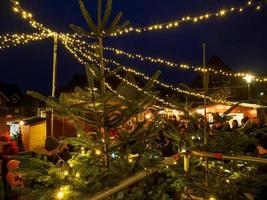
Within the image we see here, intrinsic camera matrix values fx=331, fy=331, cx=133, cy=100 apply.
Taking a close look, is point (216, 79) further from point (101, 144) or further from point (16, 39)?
Answer: point (101, 144)

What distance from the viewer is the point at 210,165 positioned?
197 inches

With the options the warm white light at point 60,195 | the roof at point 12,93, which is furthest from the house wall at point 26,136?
the roof at point 12,93

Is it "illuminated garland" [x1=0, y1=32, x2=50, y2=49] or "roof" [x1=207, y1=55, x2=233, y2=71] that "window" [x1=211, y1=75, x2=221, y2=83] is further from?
"illuminated garland" [x1=0, y1=32, x2=50, y2=49]

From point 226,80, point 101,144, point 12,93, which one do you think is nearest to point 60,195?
point 101,144

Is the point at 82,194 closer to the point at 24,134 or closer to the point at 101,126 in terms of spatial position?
the point at 101,126

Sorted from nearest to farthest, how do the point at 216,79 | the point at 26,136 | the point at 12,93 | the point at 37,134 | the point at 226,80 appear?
the point at 26,136, the point at 37,134, the point at 226,80, the point at 216,79, the point at 12,93

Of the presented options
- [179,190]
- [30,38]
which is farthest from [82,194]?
[30,38]

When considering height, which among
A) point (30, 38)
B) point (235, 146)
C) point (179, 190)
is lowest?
point (179, 190)

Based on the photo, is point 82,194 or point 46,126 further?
point 46,126

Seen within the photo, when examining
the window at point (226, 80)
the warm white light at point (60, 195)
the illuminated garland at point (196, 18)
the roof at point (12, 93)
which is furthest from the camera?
the roof at point (12, 93)

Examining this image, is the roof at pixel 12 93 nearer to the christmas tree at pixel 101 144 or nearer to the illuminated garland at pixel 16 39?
the illuminated garland at pixel 16 39

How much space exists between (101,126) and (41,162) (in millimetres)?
700

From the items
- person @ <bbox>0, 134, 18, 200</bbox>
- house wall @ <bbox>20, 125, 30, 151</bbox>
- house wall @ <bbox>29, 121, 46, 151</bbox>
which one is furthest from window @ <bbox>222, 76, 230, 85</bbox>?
person @ <bbox>0, 134, 18, 200</bbox>

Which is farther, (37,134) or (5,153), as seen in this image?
(37,134)
